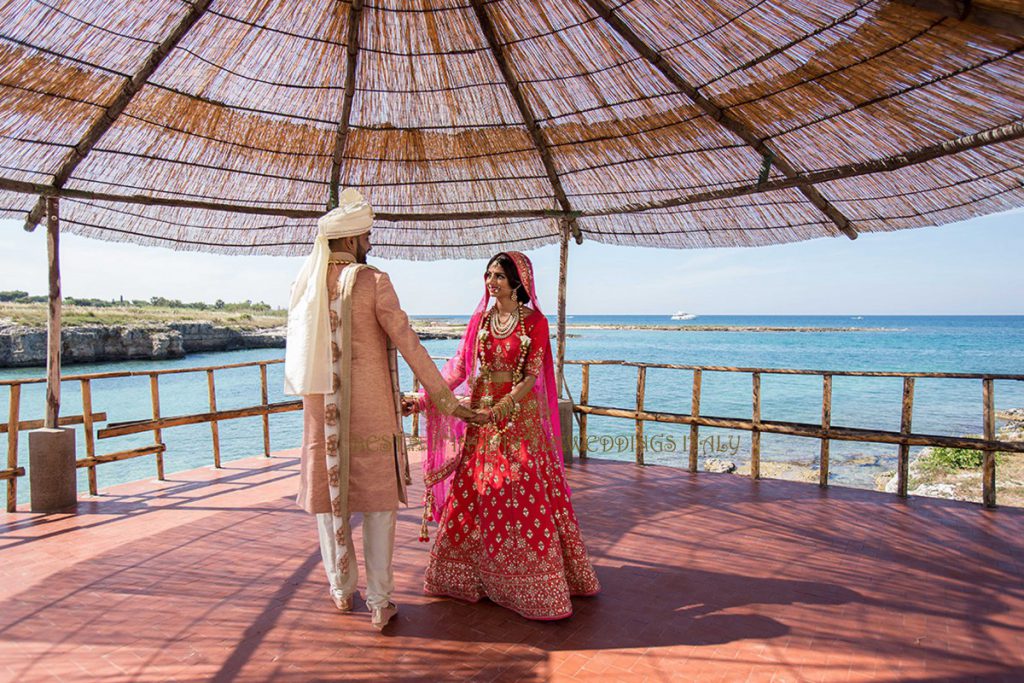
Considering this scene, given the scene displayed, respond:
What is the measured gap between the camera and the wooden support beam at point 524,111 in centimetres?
389

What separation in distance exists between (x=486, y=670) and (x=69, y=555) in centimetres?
277

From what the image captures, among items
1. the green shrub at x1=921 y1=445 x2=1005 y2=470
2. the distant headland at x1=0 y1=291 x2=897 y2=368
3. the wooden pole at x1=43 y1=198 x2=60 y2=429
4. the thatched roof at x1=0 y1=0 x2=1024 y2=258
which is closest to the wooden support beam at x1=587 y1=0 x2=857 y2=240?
the thatched roof at x1=0 y1=0 x2=1024 y2=258

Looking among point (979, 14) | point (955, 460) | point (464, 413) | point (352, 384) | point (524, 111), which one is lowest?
point (955, 460)

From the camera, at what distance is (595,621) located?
113 inches

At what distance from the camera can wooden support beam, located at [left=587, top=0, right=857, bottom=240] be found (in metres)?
3.69

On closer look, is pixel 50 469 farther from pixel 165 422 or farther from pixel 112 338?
pixel 112 338

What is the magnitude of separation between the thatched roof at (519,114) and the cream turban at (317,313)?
5.89 ft

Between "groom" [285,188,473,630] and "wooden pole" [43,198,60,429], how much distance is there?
297cm

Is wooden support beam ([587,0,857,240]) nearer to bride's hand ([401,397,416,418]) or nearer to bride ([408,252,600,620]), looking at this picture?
bride ([408,252,600,620])

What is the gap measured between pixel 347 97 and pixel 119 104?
56.5 inches

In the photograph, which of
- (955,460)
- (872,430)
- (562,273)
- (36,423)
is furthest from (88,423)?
(955,460)

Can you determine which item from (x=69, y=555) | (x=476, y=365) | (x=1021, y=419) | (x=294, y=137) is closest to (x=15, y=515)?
(x=69, y=555)

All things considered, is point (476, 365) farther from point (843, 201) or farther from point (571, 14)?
point (843, 201)

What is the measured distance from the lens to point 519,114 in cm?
472
